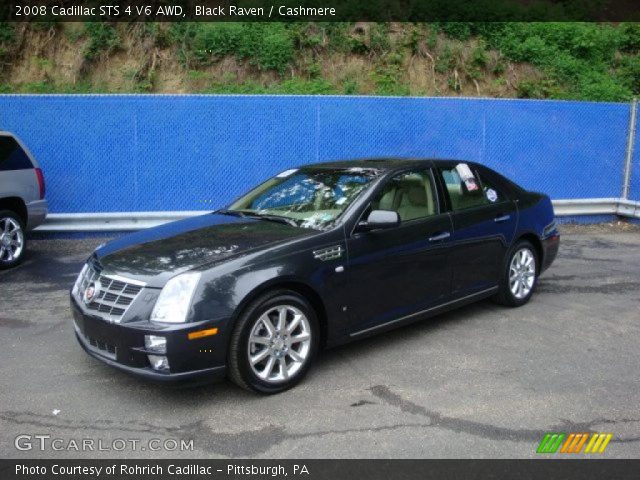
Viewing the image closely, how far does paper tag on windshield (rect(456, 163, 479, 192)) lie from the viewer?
18.6ft

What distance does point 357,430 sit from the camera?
3689 millimetres

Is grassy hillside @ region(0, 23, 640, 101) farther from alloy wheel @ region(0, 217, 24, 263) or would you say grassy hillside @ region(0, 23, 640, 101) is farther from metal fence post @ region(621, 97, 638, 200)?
alloy wheel @ region(0, 217, 24, 263)

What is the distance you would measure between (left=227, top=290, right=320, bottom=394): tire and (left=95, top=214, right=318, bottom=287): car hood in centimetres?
42

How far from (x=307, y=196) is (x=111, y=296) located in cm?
183

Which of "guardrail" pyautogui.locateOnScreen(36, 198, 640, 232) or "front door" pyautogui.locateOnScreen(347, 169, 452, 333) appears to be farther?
"guardrail" pyautogui.locateOnScreen(36, 198, 640, 232)

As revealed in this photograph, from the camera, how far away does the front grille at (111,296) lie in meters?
3.94

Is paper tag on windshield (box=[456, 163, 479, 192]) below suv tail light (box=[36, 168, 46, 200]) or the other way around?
the other way around

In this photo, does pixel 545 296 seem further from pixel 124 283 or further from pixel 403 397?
pixel 124 283

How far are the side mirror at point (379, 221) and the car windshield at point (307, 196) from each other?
218 millimetres

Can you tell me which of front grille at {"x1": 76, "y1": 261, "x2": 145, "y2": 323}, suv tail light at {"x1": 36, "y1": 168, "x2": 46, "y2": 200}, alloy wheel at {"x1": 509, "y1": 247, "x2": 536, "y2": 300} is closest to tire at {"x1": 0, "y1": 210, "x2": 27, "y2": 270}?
suv tail light at {"x1": 36, "y1": 168, "x2": 46, "y2": 200}
